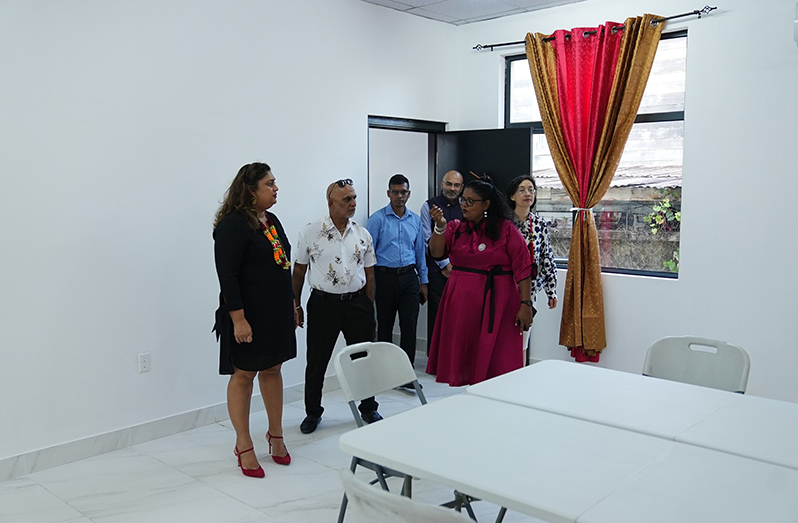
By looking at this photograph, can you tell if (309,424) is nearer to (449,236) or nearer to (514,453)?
(449,236)

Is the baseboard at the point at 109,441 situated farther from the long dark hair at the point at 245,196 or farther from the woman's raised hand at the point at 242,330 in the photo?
the long dark hair at the point at 245,196

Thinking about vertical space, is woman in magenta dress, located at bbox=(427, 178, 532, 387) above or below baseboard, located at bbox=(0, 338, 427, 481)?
above

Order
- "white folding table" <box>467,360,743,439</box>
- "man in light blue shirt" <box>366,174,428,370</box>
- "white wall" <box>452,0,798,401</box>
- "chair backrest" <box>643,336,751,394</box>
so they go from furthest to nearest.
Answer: "man in light blue shirt" <box>366,174,428,370</box>
"white wall" <box>452,0,798,401</box>
"chair backrest" <box>643,336,751,394</box>
"white folding table" <box>467,360,743,439</box>

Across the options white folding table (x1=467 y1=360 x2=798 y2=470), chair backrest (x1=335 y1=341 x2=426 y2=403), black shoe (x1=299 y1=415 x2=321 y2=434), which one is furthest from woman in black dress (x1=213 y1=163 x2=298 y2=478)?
white folding table (x1=467 y1=360 x2=798 y2=470)

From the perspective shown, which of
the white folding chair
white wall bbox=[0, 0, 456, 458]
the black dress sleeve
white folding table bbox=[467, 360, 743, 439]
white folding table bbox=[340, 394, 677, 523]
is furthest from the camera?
white wall bbox=[0, 0, 456, 458]

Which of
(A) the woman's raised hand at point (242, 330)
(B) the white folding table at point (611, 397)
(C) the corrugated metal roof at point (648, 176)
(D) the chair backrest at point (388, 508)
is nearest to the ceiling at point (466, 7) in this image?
(C) the corrugated metal roof at point (648, 176)

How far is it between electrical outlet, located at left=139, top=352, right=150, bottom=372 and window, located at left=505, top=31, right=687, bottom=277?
3317 millimetres

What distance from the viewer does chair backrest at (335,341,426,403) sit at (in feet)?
9.00

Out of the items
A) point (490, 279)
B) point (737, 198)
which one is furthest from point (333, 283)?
point (737, 198)

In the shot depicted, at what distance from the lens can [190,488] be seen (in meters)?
3.51

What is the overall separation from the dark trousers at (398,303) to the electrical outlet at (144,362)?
163 cm

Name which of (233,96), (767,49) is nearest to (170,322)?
(233,96)

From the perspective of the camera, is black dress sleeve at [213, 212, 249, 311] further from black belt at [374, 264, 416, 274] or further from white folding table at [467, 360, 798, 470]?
black belt at [374, 264, 416, 274]

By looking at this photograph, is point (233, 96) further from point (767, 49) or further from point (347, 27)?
point (767, 49)
